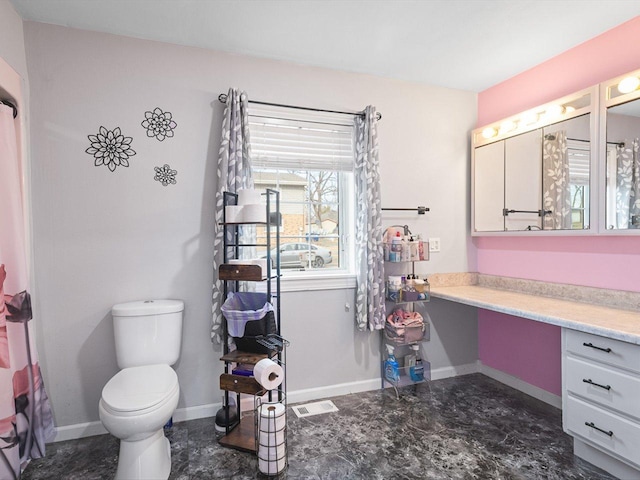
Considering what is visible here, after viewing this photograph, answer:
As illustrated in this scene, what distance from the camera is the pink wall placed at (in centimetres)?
212

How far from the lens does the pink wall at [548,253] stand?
6.94 ft

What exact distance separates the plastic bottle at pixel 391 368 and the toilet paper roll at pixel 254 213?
1.46 meters

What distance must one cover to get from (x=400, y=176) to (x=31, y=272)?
2.53m

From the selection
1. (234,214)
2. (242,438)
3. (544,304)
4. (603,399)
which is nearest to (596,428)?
(603,399)

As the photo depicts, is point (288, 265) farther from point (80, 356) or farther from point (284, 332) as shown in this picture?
point (80, 356)

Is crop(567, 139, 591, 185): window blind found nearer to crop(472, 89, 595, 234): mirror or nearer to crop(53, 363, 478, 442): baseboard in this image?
crop(472, 89, 595, 234): mirror

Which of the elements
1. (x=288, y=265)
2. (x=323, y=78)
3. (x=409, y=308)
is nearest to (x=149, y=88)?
(x=323, y=78)

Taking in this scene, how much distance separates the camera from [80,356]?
7.08 feet

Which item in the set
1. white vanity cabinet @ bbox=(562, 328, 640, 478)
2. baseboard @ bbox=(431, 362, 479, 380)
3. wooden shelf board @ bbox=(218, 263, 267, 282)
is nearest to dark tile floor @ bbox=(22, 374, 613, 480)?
white vanity cabinet @ bbox=(562, 328, 640, 478)

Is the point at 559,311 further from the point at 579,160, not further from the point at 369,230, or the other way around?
the point at 369,230

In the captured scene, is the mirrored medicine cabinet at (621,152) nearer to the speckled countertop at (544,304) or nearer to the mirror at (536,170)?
the mirror at (536,170)

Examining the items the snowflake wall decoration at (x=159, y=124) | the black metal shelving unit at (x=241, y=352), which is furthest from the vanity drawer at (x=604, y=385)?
the snowflake wall decoration at (x=159, y=124)

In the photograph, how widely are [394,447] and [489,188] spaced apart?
204cm

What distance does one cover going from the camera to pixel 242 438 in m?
2.07
